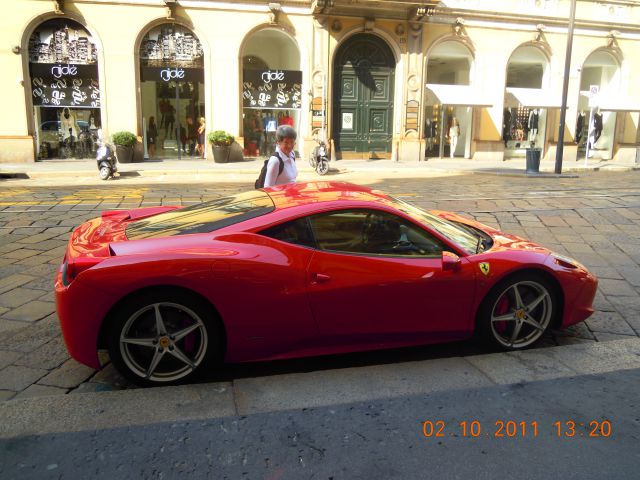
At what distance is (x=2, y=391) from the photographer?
3396 millimetres

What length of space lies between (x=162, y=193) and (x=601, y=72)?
22.7 meters

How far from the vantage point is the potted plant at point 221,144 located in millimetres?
19422

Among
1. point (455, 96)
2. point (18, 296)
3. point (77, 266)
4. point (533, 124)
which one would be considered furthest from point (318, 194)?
point (533, 124)

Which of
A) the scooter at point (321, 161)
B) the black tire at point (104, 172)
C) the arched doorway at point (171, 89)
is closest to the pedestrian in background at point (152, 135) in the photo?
the arched doorway at point (171, 89)

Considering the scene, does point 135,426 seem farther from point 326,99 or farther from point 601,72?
point 601,72

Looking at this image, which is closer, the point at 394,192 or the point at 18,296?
the point at 18,296

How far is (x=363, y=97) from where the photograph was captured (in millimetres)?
22531

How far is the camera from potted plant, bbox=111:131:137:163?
18766mm

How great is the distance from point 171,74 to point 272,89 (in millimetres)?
3735

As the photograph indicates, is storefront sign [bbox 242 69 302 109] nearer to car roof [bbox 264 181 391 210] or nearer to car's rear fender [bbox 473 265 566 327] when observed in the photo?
car roof [bbox 264 181 391 210]

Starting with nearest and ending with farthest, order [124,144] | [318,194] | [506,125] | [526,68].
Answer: [318,194] → [124,144] → [506,125] → [526,68]

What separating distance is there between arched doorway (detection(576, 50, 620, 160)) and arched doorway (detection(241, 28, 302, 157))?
1311 centimetres

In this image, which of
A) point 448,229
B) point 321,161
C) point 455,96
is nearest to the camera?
point 448,229

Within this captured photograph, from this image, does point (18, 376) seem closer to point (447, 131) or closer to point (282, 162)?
point (282, 162)
